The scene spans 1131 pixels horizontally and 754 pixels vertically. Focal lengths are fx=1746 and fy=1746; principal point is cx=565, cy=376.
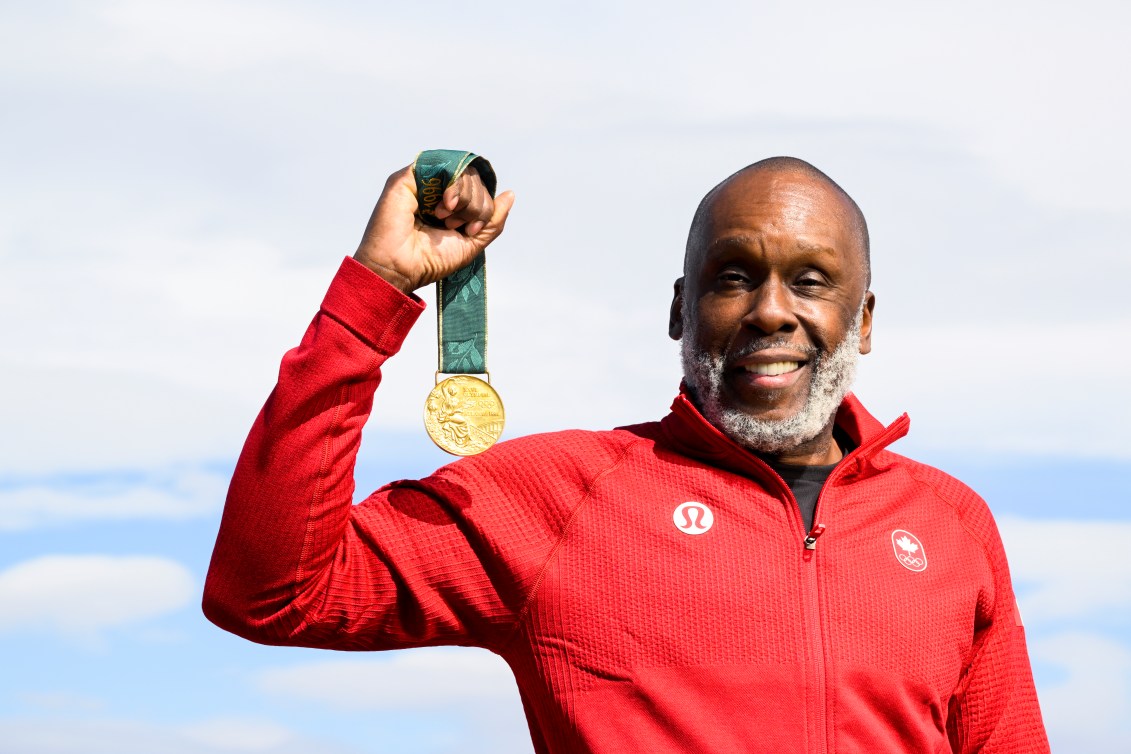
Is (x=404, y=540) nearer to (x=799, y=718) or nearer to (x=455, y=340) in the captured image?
(x=455, y=340)

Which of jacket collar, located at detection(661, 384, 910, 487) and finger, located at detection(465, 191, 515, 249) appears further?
jacket collar, located at detection(661, 384, 910, 487)

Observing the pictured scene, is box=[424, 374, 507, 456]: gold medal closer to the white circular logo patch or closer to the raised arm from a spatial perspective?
the raised arm

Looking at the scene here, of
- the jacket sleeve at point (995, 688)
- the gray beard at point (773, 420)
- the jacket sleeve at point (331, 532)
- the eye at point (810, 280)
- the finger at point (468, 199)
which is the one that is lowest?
the jacket sleeve at point (995, 688)

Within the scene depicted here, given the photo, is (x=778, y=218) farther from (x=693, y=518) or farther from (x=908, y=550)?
(x=908, y=550)

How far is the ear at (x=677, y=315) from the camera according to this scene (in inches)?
291

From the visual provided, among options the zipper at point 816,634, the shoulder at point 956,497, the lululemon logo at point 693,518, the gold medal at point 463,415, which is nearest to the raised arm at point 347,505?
the gold medal at point 463,415

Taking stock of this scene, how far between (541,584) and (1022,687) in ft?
7.52

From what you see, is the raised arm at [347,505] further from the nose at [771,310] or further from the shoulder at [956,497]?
the shoulder at [956,497]

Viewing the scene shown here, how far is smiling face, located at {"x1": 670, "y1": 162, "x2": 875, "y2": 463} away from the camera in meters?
6.84

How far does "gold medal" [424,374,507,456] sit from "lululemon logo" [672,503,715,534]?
2.60ft

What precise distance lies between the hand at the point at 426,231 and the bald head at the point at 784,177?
42.2 inches

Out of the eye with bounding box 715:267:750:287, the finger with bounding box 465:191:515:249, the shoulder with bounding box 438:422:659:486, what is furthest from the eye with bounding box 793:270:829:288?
the finger with bounding box 465:191:515:249

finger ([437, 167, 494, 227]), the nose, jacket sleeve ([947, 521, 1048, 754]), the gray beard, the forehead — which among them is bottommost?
jacket sleeve ([947, 521, 1048, 754])

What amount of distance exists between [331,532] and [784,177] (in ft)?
7.93
